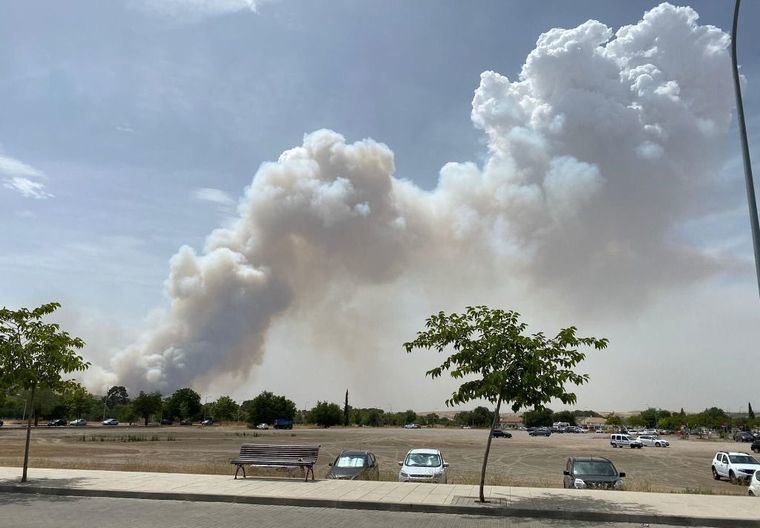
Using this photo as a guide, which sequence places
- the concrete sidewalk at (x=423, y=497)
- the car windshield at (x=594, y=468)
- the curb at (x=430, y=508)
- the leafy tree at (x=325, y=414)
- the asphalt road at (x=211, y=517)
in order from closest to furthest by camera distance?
1. the asphalt road at (x=211, y=517)
2. the curb at (x=430, y=508)
3. the concrete sidewalk at (x=423, y=497)
4. the car windshield at (x=594, y=468)
5. the leafy tree at (x=325, y=414)

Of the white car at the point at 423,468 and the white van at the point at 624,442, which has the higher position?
the white car at the point at 423,468

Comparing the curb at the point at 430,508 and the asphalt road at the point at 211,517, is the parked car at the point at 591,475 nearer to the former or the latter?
the curb at the point at 430,508

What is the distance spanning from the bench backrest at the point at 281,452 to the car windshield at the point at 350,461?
2.19 meters

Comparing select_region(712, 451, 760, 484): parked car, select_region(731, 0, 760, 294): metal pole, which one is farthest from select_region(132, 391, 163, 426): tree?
select_region(731, 0, 760, 294): metal pole

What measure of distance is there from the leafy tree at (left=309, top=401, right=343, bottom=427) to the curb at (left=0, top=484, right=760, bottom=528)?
130657 mm

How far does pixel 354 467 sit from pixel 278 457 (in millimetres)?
2872

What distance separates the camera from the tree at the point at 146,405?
12950 centimetres

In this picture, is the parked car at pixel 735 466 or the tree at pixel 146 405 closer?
the parked car at pixel 735 466

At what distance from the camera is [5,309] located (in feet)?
54.2

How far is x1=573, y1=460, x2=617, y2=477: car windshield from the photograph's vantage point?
17906 mm

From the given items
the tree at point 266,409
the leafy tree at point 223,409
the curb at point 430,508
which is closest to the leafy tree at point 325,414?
the tree at point 266,409

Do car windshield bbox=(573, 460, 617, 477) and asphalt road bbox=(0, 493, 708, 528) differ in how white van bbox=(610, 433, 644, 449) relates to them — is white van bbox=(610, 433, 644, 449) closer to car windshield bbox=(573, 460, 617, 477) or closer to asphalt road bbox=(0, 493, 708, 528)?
car windshield bbox=(573, 460, 617, 477)

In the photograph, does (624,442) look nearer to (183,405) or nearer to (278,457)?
(278,457)

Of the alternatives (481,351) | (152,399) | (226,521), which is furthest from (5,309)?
(152,399)
